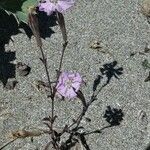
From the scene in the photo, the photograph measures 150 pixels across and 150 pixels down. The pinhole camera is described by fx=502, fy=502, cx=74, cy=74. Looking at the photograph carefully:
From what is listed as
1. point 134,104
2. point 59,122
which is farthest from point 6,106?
point 134,104

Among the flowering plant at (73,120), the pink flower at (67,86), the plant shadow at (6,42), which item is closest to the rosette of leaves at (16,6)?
the plant shadow at (6,42)

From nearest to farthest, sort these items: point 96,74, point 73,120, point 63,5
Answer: point 63,5 < point 73,120 < point 96,74

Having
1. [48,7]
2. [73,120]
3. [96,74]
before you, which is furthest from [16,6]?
[48,7]

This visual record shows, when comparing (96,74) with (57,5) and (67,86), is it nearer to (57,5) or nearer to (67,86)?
(67,86)

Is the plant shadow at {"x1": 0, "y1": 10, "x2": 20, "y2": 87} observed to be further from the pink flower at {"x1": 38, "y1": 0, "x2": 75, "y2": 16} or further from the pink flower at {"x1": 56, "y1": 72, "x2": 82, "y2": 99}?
the pink flower at {"x1": 38, "y1": 0, "x2": 75, "y2": 16}

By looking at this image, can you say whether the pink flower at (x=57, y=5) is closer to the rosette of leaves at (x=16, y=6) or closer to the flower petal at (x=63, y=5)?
the flower petal at (x=63, y=5)

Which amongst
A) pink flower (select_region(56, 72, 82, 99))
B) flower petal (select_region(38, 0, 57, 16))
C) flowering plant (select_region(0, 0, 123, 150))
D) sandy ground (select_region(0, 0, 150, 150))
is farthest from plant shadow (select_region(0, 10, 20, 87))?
flower petal (select_region(38, 0, 57, 16))

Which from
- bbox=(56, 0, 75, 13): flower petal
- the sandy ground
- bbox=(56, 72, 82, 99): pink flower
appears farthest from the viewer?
the sandy ground

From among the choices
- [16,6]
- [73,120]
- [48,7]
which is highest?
[48,7]
